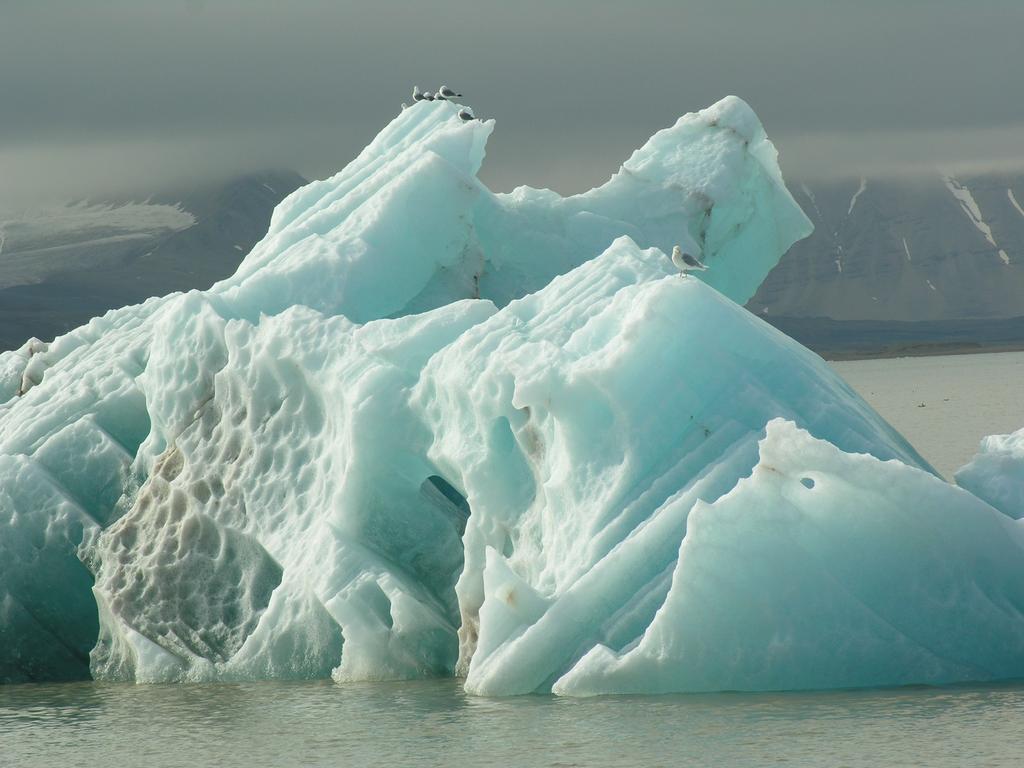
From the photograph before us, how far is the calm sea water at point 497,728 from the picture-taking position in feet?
36.1

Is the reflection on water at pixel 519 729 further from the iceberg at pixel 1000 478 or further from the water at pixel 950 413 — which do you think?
the water at pixel 950 413

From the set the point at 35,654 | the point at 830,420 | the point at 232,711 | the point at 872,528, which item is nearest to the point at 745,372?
the point at 830,420

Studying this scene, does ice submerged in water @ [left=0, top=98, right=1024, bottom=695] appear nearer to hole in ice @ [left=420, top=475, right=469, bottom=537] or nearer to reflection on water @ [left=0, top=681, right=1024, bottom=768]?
hole in ice @ [left=420, top=475, right=469, bottom=537]

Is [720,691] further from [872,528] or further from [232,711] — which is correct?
[232,711]

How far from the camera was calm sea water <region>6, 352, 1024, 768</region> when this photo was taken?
11.0 meters

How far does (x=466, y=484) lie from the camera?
14.5 meters

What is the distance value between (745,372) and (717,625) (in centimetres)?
245

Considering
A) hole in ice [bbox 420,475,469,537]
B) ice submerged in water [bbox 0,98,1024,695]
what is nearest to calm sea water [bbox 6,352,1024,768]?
ice submerged in water [bbox 0,98,1024,695]

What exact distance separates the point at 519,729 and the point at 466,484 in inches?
114

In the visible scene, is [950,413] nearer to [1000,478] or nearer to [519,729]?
[1000,478]

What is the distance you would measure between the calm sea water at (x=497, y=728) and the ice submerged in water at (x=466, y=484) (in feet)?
1.59

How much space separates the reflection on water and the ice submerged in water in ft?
1.60

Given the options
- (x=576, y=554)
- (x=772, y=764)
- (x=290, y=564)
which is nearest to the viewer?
(x=772, y=764)

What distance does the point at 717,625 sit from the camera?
12.6 m
